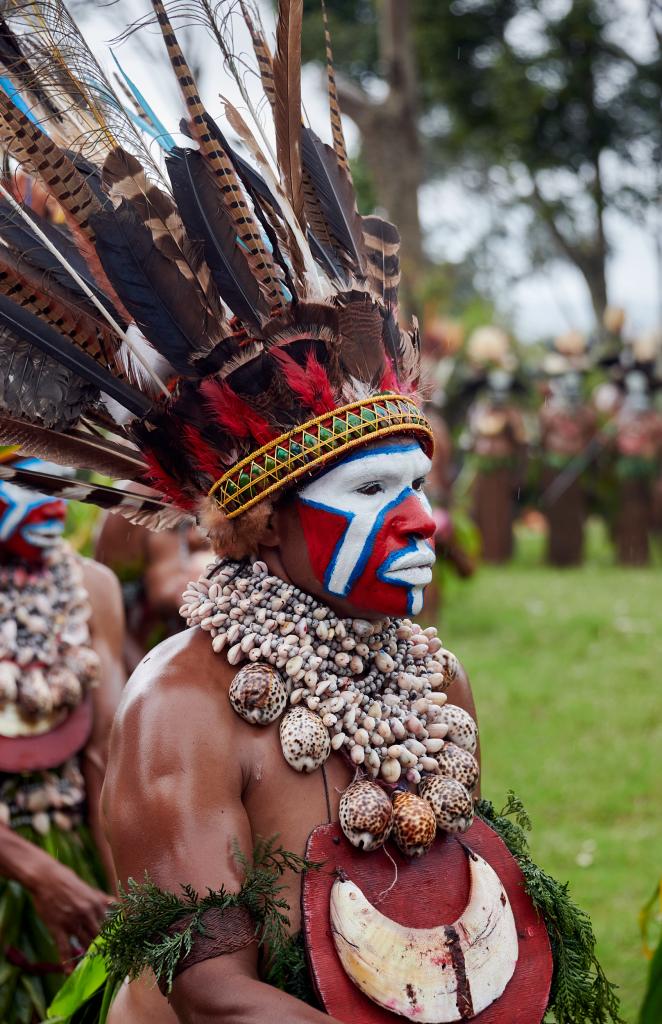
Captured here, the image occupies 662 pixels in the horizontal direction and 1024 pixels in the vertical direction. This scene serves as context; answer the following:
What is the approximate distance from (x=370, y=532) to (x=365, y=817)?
52cm

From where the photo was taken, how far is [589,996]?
Result: 233 centimetres

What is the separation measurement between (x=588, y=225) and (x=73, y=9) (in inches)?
1072

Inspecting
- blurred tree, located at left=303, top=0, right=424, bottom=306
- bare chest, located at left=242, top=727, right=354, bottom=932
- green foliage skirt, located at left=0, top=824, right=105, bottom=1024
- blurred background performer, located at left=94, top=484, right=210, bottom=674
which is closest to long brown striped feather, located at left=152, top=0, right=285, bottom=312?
bare chest, located at left=242, top=727, right=354, bottom=932

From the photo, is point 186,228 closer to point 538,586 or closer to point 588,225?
point 538,586

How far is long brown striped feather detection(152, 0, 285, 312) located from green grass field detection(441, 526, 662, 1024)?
2.90 meters

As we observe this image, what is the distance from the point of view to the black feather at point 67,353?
233cm

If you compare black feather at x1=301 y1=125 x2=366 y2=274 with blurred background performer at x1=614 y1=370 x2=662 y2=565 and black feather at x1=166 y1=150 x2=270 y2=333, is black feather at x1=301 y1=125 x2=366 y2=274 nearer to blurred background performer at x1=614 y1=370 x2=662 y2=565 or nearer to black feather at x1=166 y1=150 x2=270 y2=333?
black feather at x1=166 y1=150 x2=270 y2=333

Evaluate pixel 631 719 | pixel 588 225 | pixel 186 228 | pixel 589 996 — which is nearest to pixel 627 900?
pixel 631 719

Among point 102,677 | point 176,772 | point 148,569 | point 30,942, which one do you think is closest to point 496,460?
point 148,569

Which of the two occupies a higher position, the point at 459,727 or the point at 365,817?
the point at 459,727

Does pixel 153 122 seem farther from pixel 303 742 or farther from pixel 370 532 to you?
pixel 303 742

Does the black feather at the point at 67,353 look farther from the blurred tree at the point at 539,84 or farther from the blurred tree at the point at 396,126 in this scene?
the blurred tree at the point at 539,84

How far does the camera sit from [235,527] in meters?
2.42

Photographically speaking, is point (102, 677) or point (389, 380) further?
point (102, 677)
